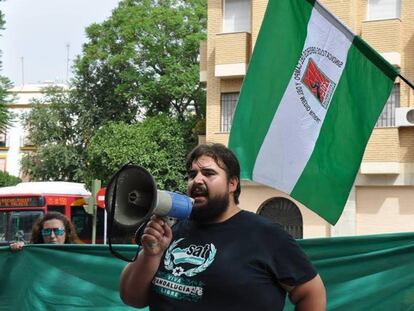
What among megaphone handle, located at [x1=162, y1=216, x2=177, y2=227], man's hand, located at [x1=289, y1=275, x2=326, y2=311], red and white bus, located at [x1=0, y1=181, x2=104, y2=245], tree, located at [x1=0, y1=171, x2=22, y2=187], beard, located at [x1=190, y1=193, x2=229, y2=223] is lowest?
tree, located at [x1=0, y1=171, x2=22, y2=187]

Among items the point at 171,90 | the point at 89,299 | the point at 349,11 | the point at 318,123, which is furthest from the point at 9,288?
the point at 171,90

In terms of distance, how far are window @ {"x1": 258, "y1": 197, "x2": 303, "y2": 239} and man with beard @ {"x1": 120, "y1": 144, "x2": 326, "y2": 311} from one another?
22.4 meters

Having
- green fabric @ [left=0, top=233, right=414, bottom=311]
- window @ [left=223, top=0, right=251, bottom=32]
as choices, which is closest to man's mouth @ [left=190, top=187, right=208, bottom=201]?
green fabric @ [left=0, top=233, right=414, bottom=311]

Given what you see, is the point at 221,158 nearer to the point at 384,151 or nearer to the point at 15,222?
the point at 15,222

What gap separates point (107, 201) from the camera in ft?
10.8

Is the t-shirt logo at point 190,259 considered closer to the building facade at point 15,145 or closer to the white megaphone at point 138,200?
the white megaphone at point 138,200

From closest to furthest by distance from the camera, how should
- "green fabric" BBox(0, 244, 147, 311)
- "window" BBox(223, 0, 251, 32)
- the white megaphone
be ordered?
the white megaphone → "green fabric" BBox(0, 244, 147, 311) → "window" BBox(223, 0, 251, 32)

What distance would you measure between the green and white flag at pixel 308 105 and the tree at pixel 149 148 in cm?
2651

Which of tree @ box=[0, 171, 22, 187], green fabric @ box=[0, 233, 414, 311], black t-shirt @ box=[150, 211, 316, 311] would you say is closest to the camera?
black t-shirt @ box=[150, 211, 316, 311]

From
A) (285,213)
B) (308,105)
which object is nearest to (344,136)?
(308,105)

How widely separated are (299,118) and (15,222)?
18866 mm

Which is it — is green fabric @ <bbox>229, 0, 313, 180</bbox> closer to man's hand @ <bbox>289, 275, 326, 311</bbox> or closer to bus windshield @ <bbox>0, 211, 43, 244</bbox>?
man's hand @ <bbox>289, 275, 326, 311</bbox>

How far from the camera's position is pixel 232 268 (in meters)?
3.21

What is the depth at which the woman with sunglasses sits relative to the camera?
632 cm
